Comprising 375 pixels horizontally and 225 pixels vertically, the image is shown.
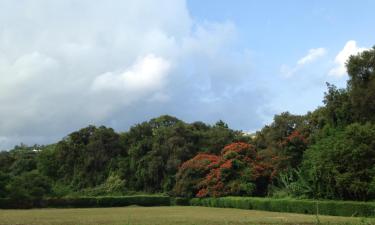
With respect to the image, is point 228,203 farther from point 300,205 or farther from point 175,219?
point 175,219

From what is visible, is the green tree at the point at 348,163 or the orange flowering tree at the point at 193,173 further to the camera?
the orange flowering tree at the point at 193,173

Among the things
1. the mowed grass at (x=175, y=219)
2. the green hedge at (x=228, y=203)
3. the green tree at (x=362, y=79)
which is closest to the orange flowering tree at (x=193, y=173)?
the green hedge at (x=228, y=203)

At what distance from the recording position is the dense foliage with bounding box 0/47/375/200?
31.5 meters

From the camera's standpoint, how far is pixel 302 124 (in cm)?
4416

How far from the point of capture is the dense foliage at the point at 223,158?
31469 millimetres

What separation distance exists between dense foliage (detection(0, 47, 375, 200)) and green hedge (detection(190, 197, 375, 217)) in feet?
5.42

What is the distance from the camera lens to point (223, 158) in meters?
49.6

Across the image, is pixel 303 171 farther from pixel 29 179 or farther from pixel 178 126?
pixel 29 179

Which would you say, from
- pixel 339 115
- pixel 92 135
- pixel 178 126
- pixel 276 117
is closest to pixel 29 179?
pixel 92 135

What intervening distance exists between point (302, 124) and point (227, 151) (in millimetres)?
8735

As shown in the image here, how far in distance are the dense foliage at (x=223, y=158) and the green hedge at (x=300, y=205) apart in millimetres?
1652

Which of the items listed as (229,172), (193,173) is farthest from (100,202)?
(229,172)

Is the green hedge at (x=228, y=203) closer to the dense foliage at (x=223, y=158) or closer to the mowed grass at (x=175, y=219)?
the dense foliage at (x=223, y=158)

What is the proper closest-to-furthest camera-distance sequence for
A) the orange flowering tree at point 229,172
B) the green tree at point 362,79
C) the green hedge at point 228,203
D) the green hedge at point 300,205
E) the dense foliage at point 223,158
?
the green hedge at point 300,205
the green hedge at point 228,203
the dense foliage at point 223,158
the green tree at point 362,79
the orange flowering tree at point 229,172
